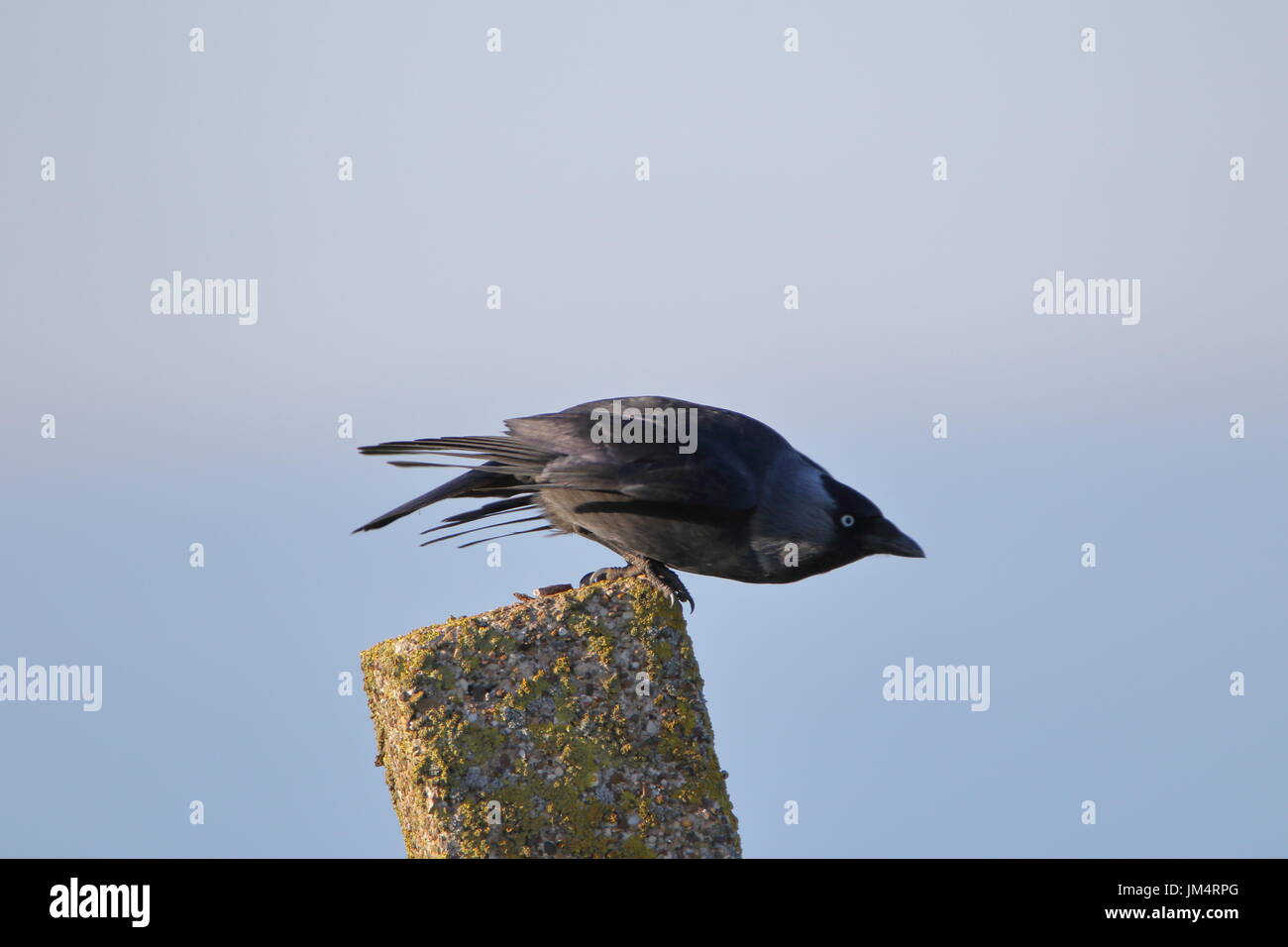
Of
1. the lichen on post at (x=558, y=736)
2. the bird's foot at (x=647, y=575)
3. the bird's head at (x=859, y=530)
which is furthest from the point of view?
the bird's head at (x=859, y=530)

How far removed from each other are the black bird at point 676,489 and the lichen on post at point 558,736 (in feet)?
4.19

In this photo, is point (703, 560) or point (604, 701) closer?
point (604, 701)

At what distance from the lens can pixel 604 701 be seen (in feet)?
17.0

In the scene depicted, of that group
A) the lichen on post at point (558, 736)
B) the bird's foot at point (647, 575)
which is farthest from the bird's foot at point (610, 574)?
the lichen on post at point (558, 736)

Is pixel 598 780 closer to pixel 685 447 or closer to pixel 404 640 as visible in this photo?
pixel 404 640

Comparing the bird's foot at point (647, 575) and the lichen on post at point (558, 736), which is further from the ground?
the bird's foot at point (647, 575)

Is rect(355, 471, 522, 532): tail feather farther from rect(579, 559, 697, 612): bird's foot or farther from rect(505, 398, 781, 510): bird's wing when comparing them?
rect(579, 559, 697, 612): bird's foot

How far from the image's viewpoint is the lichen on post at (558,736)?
5.02 meters

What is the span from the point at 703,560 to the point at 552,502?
3.13 feet

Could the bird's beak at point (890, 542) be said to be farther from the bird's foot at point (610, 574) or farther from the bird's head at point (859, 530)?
the bird's foot at point (610, 574)

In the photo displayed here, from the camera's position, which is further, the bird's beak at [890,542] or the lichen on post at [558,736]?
the bird's beak at [890,542]

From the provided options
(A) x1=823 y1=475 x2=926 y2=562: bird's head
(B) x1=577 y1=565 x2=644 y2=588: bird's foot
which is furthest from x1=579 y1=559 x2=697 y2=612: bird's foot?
(A) x1=823 y1=475 x2=926 y2=562: bird's head
